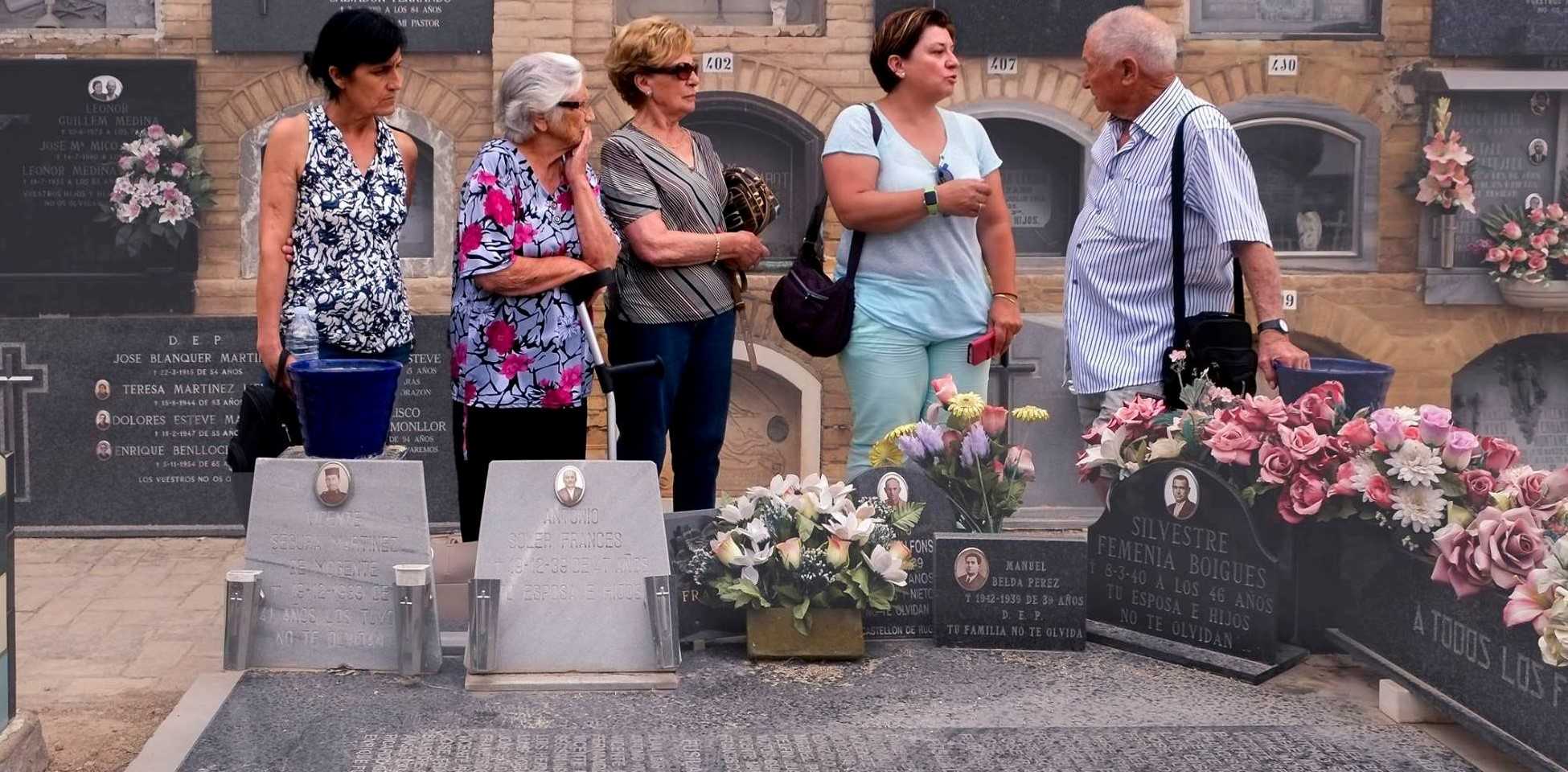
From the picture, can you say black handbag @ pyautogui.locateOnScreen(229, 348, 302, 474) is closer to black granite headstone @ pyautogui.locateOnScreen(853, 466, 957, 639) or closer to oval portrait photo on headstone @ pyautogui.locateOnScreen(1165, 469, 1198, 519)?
black granite headstone @ pyautogui.locateOnScreen(853, 466, 957, 639)

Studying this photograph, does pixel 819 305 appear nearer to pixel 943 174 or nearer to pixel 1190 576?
pixel 943 174

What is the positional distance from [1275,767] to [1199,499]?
90 cm

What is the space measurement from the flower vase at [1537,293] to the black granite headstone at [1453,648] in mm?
3311

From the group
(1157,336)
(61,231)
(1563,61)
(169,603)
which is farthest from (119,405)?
(1563,61)

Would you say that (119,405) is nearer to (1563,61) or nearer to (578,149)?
(578,149)

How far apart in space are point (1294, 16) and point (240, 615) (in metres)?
→ 4.89

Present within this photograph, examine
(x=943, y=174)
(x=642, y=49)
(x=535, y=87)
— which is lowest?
(x=943, y=174)

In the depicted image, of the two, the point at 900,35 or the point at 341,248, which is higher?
the point at 900,35

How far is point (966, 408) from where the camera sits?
4.57 metres

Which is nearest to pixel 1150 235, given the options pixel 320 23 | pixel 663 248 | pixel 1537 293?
pixel 663 248

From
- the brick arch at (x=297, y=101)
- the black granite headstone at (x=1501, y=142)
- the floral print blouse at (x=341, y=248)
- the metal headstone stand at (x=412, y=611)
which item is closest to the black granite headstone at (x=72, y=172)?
the brick arch at (x=297, y=101)

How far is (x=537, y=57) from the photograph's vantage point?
437cm

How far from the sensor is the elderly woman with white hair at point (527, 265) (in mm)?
4367

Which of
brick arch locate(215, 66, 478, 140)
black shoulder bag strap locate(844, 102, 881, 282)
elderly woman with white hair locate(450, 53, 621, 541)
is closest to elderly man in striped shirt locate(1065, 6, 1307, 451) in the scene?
black shoulder bag strap locate(844, 102, 881, 282)
